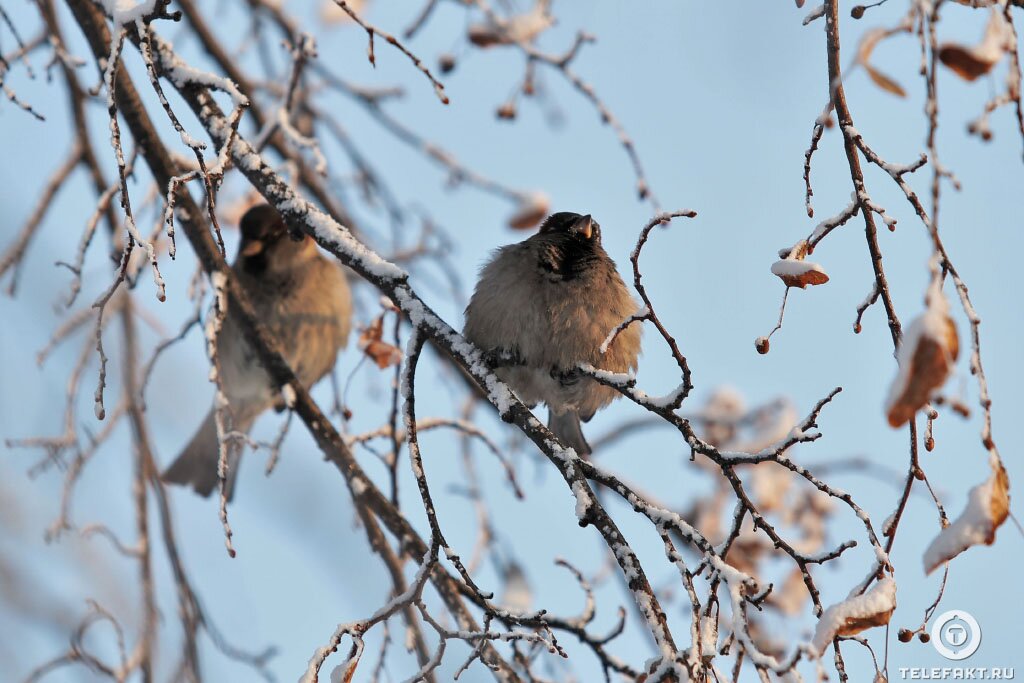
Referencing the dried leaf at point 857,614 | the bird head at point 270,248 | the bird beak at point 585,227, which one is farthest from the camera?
the bird head at point 270,248

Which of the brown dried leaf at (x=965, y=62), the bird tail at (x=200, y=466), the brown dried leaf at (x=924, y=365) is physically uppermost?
the bird tail at (x=200, y=466)

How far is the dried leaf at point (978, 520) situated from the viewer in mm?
1532

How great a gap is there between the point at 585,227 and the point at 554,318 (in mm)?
529

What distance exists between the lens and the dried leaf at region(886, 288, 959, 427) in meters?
1.43

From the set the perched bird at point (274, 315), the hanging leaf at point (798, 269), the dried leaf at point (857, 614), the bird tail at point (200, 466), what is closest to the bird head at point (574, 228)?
the perched bird at point (274, 315)

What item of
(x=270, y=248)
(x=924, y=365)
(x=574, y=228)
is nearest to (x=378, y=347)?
(x=574, y=228)

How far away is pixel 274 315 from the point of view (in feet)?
16.0

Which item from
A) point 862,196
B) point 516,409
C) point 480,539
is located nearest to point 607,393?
point 480,539

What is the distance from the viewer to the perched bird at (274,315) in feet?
15.8

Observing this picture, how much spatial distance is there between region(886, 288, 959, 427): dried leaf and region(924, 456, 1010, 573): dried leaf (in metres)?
0.19

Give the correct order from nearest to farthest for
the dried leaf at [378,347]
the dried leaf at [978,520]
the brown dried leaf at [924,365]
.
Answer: the brown dried leaf at [924,365], the dried leaf at [978,520], the dried leaf at [378,347]

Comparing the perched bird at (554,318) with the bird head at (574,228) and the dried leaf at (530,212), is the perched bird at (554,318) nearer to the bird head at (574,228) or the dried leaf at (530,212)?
the bird head at (574,228)

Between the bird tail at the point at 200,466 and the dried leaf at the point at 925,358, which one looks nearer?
the dried leaf at the point at 925,358

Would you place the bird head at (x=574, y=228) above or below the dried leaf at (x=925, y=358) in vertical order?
above
